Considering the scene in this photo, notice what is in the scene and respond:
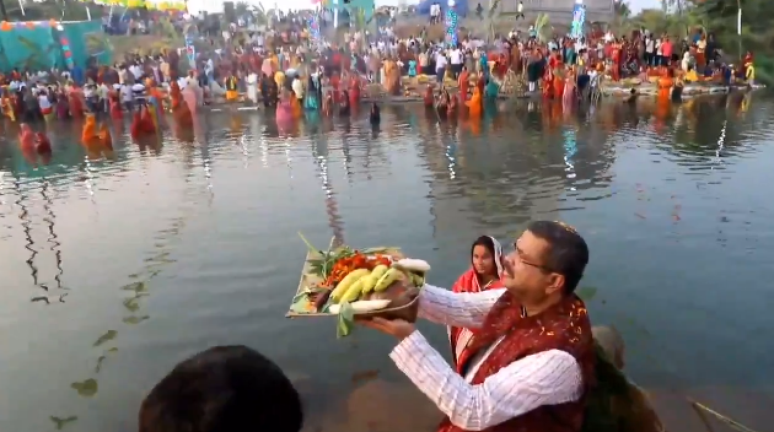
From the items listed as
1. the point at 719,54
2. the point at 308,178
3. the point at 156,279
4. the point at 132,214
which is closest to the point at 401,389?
the point at 156,279

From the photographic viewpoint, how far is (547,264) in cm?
218

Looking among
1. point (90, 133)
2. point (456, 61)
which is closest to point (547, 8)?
point (456, 61)

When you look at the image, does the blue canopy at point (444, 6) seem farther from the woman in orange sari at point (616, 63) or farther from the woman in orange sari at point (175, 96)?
the woman in orange sari at point (175, 96)

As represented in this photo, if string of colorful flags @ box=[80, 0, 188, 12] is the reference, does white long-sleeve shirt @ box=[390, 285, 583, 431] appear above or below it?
below

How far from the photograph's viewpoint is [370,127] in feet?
58.3

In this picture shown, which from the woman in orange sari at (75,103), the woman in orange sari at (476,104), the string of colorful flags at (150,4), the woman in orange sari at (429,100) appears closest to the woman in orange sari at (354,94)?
the woman in orange sari at (429,100)

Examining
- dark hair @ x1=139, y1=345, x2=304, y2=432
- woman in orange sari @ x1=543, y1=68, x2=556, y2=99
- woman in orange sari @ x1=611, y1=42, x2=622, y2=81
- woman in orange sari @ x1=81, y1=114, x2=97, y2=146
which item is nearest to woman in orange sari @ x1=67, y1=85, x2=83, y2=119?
woman in orange sari @ x1=81, y1=114, x2=97, y2=146

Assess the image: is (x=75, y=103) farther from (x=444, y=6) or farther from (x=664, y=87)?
(x=664, y=87)

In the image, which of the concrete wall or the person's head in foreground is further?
the concrete wall

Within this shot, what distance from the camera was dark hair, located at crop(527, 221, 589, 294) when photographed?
7.12 ft

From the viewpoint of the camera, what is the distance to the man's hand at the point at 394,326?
87.7 inches

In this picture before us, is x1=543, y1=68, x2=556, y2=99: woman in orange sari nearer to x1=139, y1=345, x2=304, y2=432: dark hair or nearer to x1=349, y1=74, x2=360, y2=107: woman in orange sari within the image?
x1=349, y1=74, x2=360, y2=107: woman in orange sari

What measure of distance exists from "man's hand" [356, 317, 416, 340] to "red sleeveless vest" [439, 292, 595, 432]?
308 mm

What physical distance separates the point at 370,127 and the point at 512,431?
16001 mm
